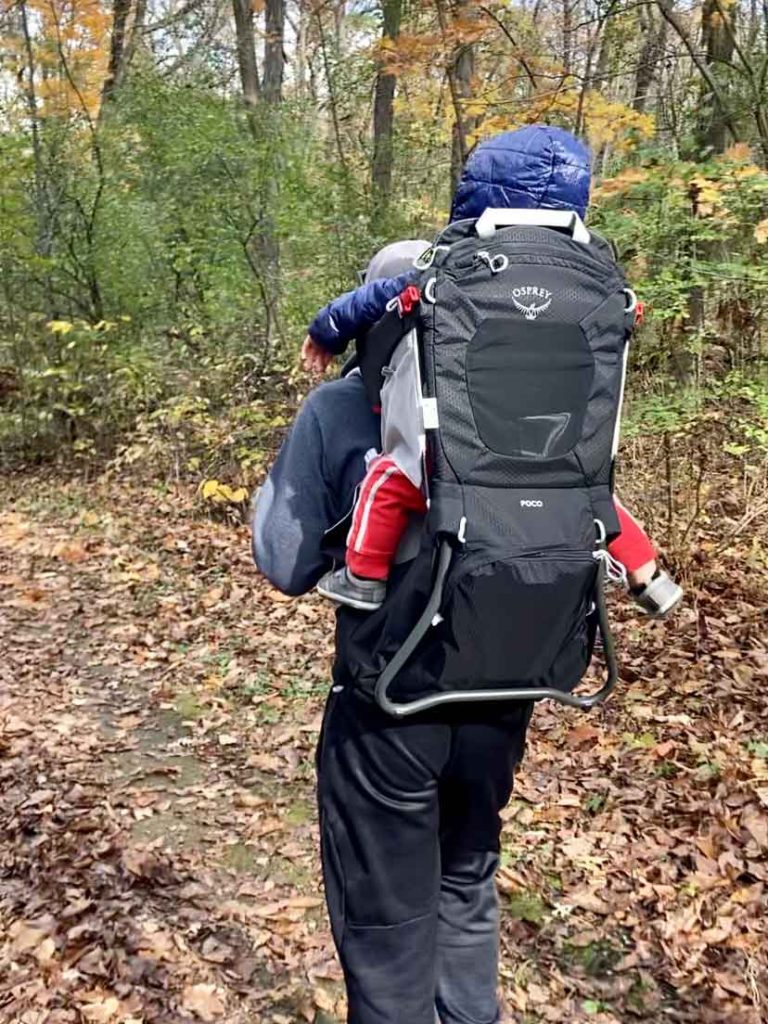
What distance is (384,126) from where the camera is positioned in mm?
11609

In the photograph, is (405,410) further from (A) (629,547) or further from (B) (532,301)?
(A) (629,547)

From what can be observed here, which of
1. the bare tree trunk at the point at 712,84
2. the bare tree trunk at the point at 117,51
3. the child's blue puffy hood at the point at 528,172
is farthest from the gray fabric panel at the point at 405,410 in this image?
the bare tree trunk at the point at 117,51

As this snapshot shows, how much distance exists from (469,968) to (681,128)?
330 inches

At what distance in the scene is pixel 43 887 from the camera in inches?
140

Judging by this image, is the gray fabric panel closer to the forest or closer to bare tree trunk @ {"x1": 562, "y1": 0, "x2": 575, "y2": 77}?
the forest

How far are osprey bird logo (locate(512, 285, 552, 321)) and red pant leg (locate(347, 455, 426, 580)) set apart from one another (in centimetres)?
38

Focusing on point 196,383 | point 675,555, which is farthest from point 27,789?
point 196,383

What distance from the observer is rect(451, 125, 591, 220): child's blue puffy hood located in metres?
1.79

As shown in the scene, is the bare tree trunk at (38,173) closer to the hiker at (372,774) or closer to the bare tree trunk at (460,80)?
the bare tree trunk at (460,80)

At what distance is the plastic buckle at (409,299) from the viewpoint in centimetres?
171

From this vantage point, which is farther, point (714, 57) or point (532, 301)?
point (714, 57)

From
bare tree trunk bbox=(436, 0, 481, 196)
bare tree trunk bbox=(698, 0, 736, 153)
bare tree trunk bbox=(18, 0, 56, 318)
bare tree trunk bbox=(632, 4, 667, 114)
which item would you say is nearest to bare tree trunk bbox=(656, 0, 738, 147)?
bare tree trunk bbox=(698, 0, 736, 153)

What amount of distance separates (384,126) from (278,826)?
9785 millimetres

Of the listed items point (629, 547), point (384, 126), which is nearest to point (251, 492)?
point (384, 126)
